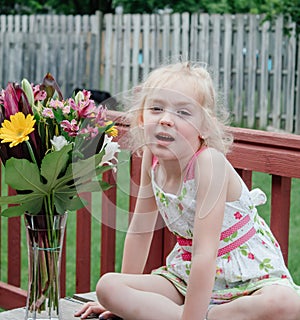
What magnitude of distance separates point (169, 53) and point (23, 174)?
8053mm

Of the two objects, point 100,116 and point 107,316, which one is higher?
point 100,116

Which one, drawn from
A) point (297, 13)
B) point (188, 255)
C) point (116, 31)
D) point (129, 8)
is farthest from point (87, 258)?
point (129, 8)

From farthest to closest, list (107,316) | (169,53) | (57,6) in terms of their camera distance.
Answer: (57,6)
(169,53)
(107,316)

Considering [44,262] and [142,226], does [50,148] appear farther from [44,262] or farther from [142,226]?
[142,226]

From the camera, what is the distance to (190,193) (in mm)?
2322

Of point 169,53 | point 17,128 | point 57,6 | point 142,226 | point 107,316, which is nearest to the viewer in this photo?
point 17,128

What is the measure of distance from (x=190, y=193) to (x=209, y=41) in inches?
295

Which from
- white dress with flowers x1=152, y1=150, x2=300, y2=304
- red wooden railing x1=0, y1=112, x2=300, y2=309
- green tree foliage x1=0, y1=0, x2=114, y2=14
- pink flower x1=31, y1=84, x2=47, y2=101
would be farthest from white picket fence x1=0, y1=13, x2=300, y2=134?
pink flower x1=31, y1=84, x2=47, y2=101

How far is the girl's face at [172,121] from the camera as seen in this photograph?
2193 mm

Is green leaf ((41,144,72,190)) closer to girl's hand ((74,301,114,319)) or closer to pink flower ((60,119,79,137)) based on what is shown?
pink flower ((60,119,79,137))

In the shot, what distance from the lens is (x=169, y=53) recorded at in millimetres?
9930

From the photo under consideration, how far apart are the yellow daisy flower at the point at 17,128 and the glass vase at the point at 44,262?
0.21 meters

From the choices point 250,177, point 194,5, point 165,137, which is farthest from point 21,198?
point 194,5

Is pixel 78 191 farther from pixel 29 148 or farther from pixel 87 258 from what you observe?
pixel 87 258
